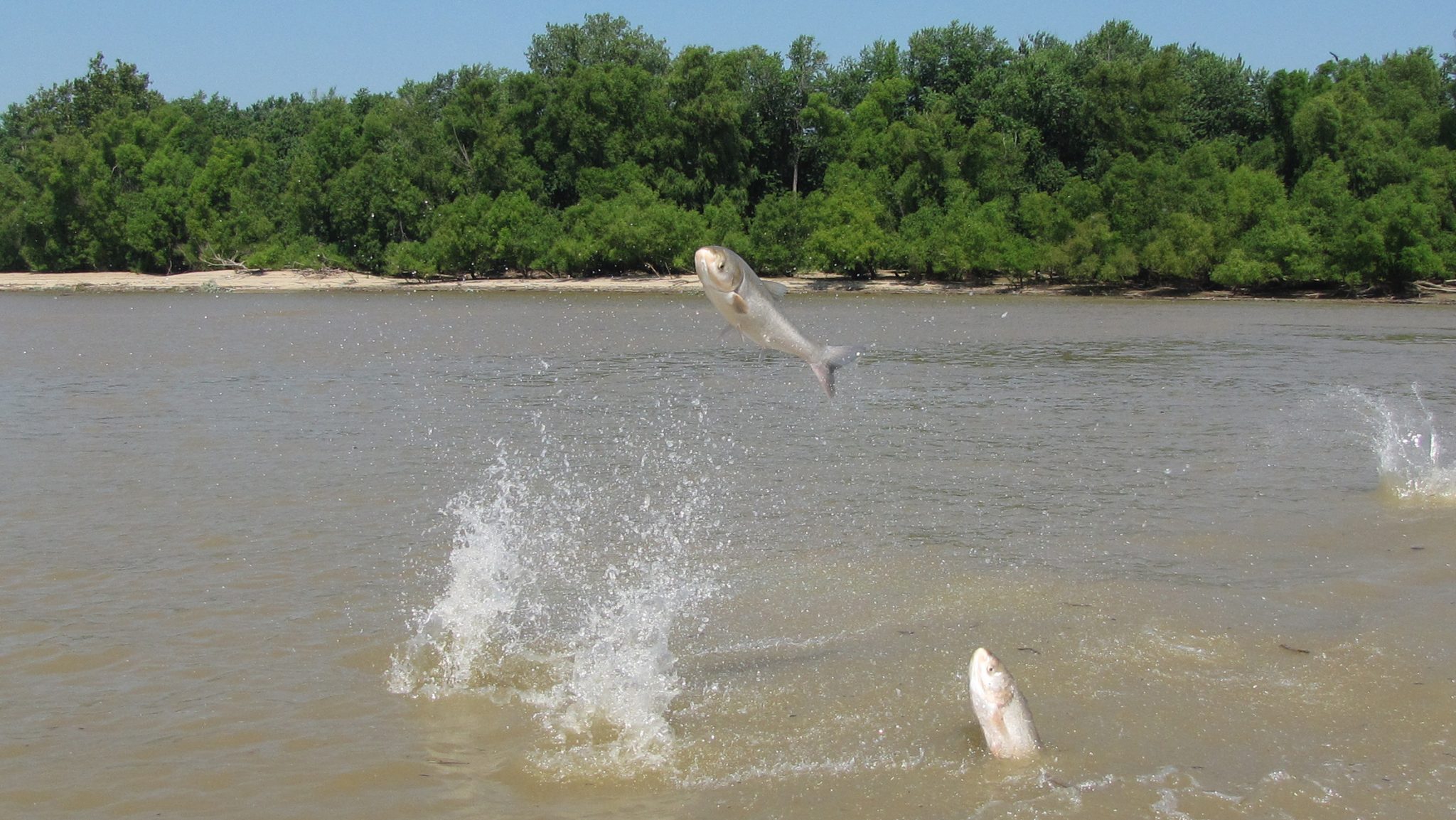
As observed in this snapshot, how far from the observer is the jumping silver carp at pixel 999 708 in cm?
540

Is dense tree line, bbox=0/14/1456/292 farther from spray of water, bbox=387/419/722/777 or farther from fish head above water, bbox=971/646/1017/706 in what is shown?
fish head above water, bbox=971/646/1017/706

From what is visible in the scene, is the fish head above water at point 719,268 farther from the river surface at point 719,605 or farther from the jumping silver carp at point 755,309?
the river surface at point 719,605

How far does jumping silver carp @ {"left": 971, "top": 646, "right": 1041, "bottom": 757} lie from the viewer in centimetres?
540

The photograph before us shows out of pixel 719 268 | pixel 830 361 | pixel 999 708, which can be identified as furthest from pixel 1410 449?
pixel 719 268

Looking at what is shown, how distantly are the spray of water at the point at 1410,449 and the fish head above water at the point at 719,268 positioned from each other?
797 cm

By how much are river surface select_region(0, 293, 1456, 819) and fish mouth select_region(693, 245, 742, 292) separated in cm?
215

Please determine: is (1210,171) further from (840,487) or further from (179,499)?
(179,499)

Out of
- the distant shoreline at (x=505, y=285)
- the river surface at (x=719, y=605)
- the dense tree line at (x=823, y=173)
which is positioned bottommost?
the river surface at (x=719, y=605)

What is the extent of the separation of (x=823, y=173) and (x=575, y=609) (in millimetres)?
59748

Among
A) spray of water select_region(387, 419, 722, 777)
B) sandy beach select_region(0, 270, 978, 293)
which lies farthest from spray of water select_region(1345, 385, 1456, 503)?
sandy beach select_region(0, 270, 978, 293)

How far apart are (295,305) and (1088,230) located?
30.9m

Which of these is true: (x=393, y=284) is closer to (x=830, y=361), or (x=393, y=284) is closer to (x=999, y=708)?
(x=830, y=361)

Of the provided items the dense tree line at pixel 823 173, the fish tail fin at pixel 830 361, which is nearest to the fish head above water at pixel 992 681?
the fish tail fin at pixel 830 361

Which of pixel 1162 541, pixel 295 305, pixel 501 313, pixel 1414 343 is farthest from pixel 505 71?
pixel 1162 541
